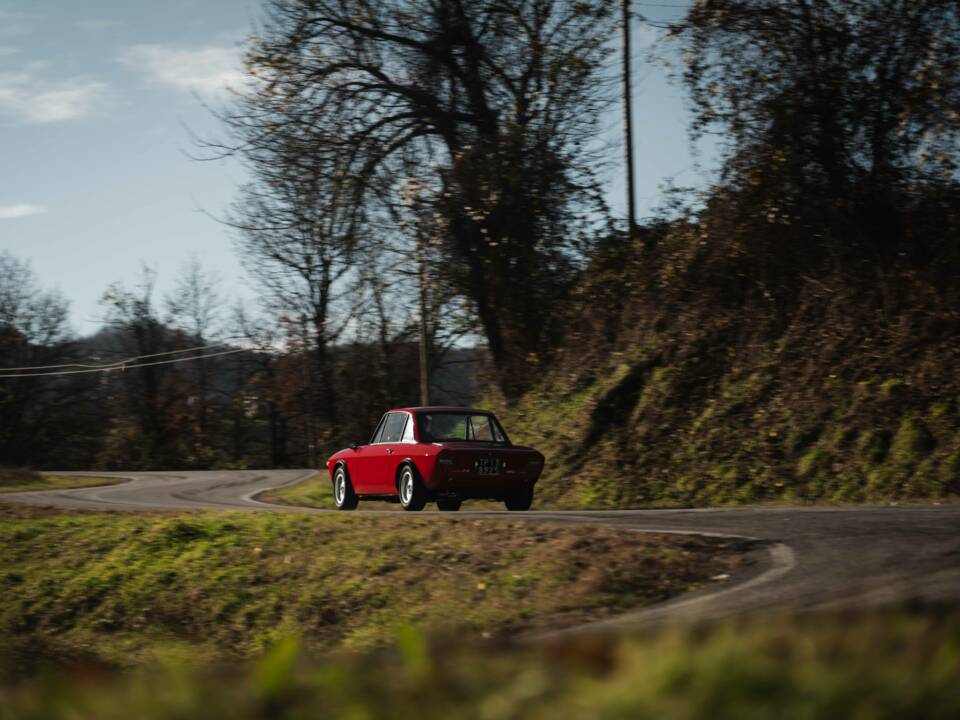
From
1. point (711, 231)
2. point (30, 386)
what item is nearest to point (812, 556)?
point (711, 231)

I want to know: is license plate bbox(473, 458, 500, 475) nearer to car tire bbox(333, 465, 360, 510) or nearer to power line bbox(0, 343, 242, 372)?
car tire bbox(333, 465, 360, 510)

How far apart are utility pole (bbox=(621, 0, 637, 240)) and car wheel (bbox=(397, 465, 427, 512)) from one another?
38.3 feet

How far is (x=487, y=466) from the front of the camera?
16.0 m

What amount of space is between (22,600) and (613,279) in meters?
15.5

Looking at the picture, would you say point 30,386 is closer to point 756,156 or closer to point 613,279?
point 613,279

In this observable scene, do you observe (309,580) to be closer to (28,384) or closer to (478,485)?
(478,485)

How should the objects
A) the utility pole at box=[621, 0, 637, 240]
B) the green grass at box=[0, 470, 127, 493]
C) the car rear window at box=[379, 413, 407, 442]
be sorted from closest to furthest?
the car rear window at box=[379, 413, 407, 442]
the utility pole at box=[621, 0, 637, 240]
the green grass at box=[0, 470, 127, 493]

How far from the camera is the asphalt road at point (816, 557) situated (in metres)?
7.41

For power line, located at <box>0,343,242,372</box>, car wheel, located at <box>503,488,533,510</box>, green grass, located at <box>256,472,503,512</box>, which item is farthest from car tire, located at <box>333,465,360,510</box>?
power line, located at <box>0,343,242,372</box>

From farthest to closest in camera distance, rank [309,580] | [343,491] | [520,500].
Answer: [343,491] → [520,500] → [309,580]

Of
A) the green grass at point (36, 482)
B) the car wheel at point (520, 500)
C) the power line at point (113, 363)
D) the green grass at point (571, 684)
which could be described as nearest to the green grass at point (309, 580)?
the car wheel at point (520, 500)

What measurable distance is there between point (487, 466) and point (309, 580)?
466 centimetres

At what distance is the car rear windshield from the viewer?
1666 cm

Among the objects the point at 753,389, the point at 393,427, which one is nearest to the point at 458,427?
the point at 393,427
